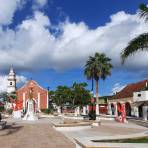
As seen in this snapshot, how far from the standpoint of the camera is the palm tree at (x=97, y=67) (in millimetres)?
72750

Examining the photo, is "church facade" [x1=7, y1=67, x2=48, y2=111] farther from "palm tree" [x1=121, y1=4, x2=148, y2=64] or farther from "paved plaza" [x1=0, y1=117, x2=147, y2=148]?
"palm tree" [x1=121, y1=4, x2=148, y2=64]

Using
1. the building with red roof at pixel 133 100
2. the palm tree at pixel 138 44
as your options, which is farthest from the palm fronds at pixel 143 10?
the building with red roof at pixel 133 100

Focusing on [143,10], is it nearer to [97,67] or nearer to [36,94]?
[97,67]

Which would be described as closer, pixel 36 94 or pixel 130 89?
pixel 130 89

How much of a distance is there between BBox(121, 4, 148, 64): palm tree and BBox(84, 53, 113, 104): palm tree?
4842cm

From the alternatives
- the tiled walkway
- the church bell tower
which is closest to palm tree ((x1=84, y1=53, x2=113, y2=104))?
the tiled walkway

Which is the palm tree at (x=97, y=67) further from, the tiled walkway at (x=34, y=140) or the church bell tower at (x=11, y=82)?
the church bell tower at (x=11, y=82)

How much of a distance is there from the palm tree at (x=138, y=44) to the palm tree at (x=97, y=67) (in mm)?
48423

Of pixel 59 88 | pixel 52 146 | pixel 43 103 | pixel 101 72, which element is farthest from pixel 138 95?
pixel 43 103

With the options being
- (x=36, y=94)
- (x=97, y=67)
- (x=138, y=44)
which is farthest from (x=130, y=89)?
(x=138, y=44)

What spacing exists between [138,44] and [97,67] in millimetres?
49021

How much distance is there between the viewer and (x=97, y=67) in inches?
2864

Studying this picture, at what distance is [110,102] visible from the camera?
86312mm

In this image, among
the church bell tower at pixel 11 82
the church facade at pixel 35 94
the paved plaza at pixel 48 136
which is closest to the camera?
the paved plaza at pixel 48 136
